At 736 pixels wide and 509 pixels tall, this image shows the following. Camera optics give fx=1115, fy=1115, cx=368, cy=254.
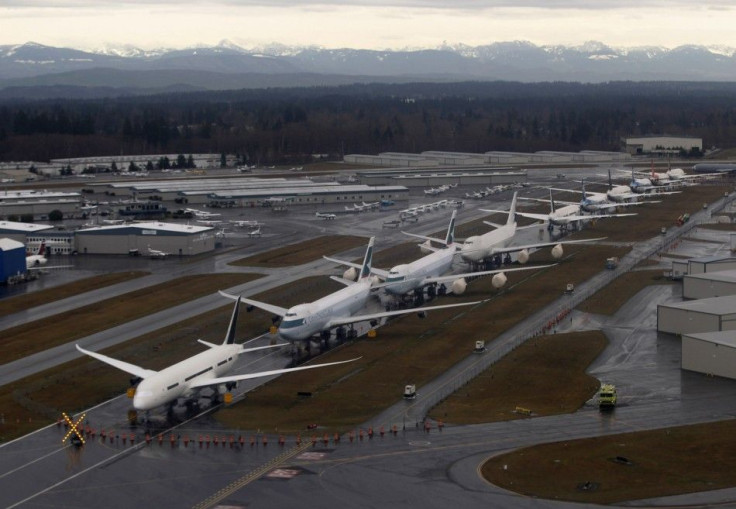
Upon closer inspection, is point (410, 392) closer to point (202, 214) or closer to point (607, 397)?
point (607, 397)

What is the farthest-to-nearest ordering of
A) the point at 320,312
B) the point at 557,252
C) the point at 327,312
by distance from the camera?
1. the point at 557,252
2. the point at 327,312
3. the point at 320,312

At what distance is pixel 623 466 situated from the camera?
60.5 m

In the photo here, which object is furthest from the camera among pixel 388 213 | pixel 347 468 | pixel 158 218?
A: pixel 388 213

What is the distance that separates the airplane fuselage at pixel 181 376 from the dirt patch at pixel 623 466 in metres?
21.5

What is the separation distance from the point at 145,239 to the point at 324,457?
3251 inches

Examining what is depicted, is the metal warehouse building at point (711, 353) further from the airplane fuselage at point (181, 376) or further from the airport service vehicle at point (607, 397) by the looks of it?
the airplane fuselage at point (181, 376)

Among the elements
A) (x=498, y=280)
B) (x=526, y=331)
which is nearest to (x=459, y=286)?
(x=498, y=280)

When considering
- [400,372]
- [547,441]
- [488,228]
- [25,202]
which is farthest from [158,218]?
[547,441]

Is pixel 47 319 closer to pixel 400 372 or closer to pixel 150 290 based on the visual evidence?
pixel 150 290

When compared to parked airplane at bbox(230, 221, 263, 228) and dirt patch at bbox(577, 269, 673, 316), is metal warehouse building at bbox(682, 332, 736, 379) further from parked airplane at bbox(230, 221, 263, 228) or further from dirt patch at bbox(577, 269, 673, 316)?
parked airplane at bbox(230, 221, 263, 228)

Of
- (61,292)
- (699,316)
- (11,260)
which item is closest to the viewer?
(699,316)

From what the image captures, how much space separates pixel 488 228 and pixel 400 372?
261 ft

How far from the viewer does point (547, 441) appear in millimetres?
64812

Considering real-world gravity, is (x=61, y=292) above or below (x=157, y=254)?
below
